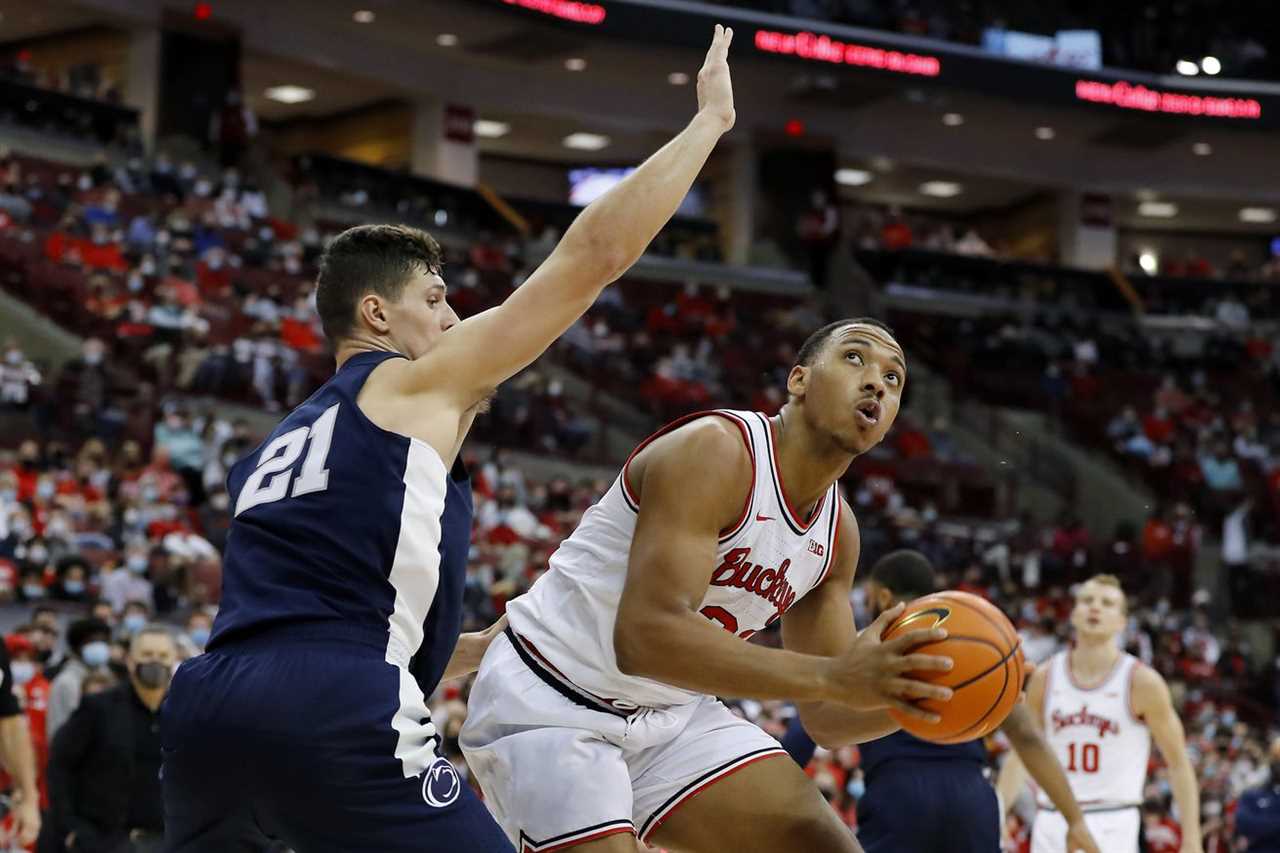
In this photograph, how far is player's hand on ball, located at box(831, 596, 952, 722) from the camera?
345 cm

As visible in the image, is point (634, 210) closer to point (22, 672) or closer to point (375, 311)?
point (375, 311)

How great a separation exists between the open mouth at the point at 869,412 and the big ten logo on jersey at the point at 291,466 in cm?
141

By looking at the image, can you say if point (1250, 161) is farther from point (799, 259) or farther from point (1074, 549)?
point (1074, 549)

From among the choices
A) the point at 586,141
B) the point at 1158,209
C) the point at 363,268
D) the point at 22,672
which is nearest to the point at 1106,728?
the point at 363,268

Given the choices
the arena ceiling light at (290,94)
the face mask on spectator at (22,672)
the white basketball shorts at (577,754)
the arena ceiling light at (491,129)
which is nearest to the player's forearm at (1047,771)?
the white basketball shorts at (577,754)

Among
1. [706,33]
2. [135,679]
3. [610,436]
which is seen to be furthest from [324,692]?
[706,33]

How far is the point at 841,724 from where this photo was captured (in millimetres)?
4777

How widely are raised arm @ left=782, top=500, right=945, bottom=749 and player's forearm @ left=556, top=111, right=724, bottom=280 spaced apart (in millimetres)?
1323

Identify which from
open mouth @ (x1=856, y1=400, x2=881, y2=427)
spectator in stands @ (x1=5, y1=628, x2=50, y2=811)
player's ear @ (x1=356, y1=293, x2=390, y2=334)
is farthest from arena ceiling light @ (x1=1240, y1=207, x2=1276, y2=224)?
player's ear @ (x1=356, y1=293, x2=390, y2=334)

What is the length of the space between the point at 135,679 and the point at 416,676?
4.43 meters

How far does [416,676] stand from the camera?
374cm

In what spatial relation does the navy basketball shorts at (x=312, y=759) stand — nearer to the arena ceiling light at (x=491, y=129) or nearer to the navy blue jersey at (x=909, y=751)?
the navy blue jersey at (x=909, y=751)

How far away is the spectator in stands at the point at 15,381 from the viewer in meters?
15.2

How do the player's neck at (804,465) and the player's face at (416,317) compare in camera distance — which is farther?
the player's neck at (804,465)
